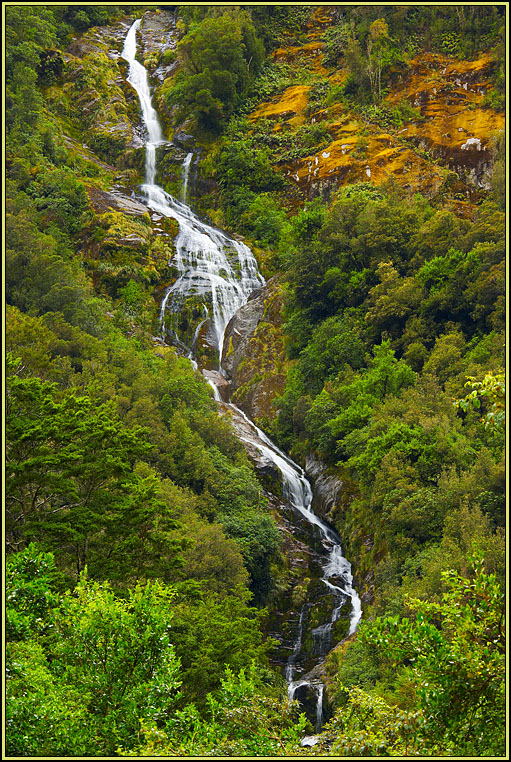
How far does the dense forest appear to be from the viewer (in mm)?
10305

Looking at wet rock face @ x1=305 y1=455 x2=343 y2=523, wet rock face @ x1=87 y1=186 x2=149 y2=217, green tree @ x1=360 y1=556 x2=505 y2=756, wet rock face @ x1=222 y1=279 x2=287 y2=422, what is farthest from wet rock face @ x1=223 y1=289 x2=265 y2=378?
green tree @ x1=360 y1=556 x2=505 y2=756

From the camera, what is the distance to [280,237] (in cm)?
5612

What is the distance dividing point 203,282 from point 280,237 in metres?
8.28

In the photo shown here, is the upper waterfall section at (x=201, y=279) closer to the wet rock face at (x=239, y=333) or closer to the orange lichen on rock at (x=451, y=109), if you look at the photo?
the wet rock face at (x=239, y=333)

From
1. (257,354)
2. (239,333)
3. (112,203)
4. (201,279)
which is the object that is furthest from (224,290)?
(112,203)

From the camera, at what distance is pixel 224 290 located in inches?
2055

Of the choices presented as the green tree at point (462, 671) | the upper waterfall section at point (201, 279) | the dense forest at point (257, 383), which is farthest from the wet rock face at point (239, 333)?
the green tree at point (462, 671)

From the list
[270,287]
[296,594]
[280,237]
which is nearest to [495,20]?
[280,237]

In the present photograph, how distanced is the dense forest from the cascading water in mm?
827

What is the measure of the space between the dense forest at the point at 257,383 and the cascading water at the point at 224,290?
0.83 m

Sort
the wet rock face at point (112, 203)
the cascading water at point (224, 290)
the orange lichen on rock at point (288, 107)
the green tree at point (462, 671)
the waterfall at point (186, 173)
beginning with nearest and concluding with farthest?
the green tree at point (462, 671)
the cascading water at point (224, 290)
the wet rock face at point (112, 203)
the waterfall at point (186, 173)
the orange lichen on rock at point (288, 107)

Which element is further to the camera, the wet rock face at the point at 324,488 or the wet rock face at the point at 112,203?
the wet rock face at the point at 112,203

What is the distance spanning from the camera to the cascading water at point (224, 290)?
94.0 feet

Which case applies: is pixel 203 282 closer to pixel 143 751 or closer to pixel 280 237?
pixel 280 237
